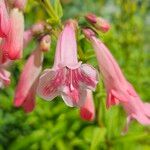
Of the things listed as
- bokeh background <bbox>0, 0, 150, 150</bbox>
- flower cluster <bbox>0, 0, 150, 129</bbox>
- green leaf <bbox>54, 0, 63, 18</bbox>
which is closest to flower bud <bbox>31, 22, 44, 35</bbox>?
flower cluster <bbox>0, 0, 150, 129</bbox>

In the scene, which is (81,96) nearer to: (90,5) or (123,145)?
(123,145)

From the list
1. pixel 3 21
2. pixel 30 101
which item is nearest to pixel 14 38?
pixel 3 21

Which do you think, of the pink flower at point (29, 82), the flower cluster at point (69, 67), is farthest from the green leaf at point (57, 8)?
the pink flower at point (29, 82)

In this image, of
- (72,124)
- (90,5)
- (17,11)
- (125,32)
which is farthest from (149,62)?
(17,11)

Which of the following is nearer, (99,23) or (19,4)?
(19,4)

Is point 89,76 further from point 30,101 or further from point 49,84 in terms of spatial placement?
point 30,101

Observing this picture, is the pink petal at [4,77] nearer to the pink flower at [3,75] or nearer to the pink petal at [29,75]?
the pink flower at [3,75]
